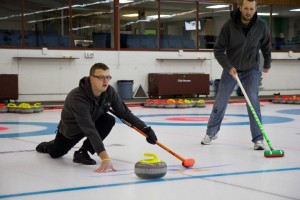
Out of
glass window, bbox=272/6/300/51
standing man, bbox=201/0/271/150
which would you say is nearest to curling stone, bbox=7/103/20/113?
standing man, bbox=201/0/271/150

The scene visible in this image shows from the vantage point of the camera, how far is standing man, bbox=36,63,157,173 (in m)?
4.84

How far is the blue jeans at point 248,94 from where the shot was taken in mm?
6434

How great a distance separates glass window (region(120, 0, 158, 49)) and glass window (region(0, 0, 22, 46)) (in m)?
3.30

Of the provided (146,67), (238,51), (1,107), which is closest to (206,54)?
(146,67)

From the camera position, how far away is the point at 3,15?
645 inches

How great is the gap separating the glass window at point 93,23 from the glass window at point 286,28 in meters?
6.56

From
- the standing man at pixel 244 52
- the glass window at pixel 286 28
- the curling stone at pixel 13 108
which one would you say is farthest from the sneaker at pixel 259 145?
the glass window at pixel 286 28

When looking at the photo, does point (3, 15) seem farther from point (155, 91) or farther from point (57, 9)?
point (155, 91)

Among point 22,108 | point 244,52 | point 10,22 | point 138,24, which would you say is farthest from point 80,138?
point 138,24

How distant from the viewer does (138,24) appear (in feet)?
60.4

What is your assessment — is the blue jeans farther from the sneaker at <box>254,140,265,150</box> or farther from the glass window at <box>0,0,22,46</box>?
the glass window at <box>0,0,22,46</box>

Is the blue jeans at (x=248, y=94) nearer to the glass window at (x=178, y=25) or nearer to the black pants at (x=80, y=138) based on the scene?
the black pants at (x=80, y=138)

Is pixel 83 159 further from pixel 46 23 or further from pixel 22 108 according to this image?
pixel 46 23

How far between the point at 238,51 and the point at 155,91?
11.0 metres
